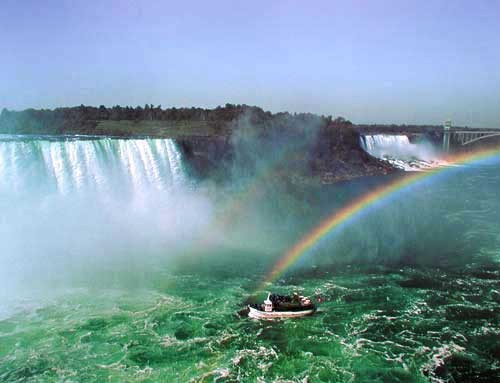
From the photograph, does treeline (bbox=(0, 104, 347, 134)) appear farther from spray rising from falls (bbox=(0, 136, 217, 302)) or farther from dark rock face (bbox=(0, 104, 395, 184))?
spray rising from falls (bbox=(0, 136, 217, 302))

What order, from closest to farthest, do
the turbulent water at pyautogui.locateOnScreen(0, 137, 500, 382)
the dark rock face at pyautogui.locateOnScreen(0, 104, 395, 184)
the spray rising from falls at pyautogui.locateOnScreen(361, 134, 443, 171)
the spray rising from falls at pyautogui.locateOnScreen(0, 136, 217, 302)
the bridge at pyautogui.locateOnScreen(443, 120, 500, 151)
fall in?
1. the turbulent water at pyautogui.locateOnScreen(0, 137, 500, 382)
2. the spray rising from falls at pyautogui.locateOnScreen(0, 136, 217, 302)
3. the dark rock face at pyautogui.locateOnScreen(0, 104, 395, 184)
4. the spray rising from falls at pyautogui.locateOnScreen(361, 134, 443, 171)
5. the bridge at pyautogui.locateOnScreen(443, 120, 500, 151)

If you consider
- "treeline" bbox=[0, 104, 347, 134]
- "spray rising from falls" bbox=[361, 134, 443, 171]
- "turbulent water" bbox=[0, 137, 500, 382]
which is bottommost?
"turbulent water" bbox=[0, 137, 500, 382]

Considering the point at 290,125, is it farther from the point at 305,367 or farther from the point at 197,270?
the point at 305,367

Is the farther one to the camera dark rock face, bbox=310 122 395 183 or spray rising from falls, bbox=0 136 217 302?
dark rock face, bbox=310 122 395 183

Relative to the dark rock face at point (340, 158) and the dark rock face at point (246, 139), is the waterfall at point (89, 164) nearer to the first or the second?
the dark rock face at point (246, 139)

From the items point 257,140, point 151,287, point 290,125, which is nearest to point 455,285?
point 151,287

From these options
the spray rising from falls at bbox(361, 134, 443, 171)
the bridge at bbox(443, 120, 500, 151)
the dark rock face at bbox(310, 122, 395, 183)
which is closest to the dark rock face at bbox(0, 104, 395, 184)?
the dark rock face at bbox(310, 122, 395, 183)
